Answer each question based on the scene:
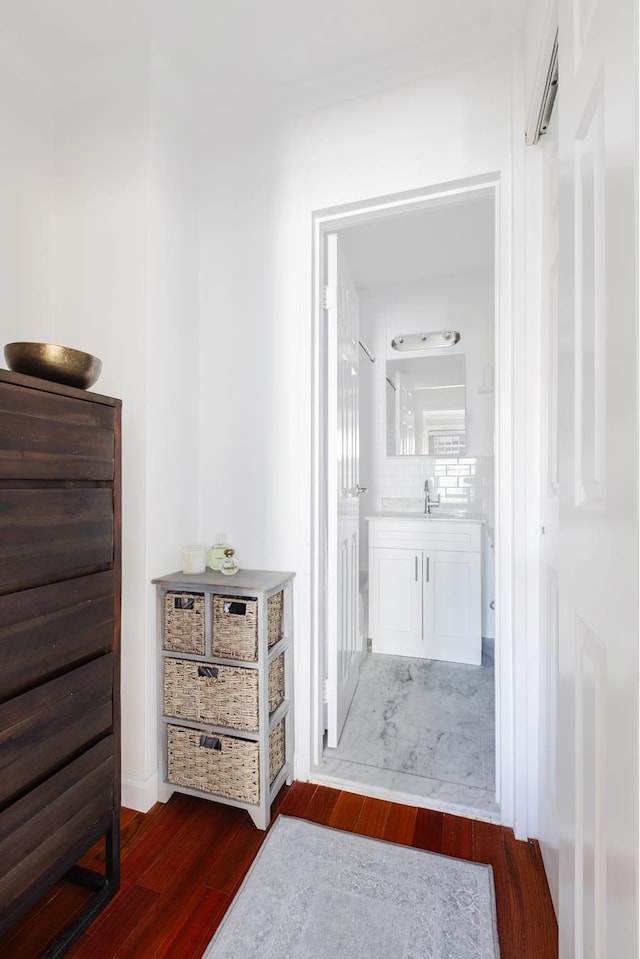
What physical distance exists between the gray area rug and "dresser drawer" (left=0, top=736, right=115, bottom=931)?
432mm

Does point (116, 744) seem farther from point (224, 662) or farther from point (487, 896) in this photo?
point (487, 896)

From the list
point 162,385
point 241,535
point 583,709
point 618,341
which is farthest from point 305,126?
point 583,709

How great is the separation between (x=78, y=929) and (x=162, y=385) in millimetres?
1611

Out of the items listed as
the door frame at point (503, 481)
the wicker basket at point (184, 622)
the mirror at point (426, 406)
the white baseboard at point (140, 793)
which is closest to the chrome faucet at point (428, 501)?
the mirror at point (426, 406)

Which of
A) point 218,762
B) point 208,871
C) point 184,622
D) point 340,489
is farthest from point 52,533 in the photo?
point 340,489

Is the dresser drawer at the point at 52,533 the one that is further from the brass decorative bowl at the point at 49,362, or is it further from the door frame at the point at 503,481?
the door frame at the point at 503,481

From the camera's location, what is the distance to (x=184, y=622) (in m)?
1.65

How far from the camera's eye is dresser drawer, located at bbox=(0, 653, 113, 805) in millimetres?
1011

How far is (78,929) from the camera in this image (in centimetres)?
115

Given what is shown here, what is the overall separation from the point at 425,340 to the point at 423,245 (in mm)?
692

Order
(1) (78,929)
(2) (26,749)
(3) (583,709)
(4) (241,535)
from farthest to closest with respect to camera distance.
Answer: (4) (241,535) < (1) (78,929) < (2) (26,749) < (3) (583,709)

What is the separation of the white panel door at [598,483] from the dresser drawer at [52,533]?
1.14 metres

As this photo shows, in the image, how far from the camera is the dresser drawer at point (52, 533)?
1.01 metres

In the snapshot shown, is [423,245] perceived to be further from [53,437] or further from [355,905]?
[355,905]
